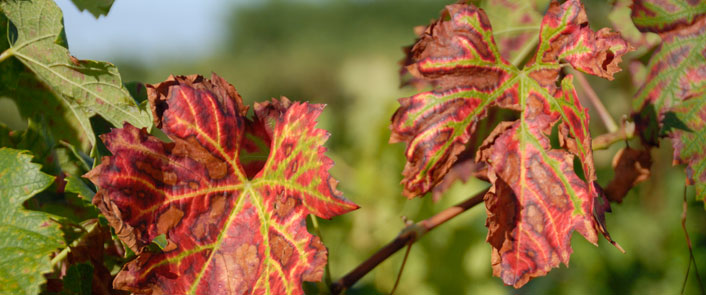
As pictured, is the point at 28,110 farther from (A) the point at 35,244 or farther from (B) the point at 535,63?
(B) the point at 535,63

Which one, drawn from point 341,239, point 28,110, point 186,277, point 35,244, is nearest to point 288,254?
point 186,277

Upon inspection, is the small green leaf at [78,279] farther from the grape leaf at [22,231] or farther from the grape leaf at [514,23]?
the grape leaf at [514,23]

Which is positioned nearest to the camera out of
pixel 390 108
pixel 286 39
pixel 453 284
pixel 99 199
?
pixel 99 199

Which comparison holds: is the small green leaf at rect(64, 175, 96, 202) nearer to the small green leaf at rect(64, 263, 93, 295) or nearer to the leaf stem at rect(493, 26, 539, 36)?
the small green leaf at rect(64, 263, 93, 295)

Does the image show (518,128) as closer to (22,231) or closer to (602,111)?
(602,111)

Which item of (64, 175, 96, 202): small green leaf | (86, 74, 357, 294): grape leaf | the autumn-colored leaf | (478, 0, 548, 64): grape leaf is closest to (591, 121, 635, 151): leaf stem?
the autumn-colored leaf

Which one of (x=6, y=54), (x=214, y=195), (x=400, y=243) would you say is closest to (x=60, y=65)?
(x=6, y=54)

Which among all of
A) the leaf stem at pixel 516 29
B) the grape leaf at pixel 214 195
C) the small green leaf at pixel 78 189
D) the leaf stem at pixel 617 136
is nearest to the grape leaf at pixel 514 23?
the leaf stem at pixel 516 29
